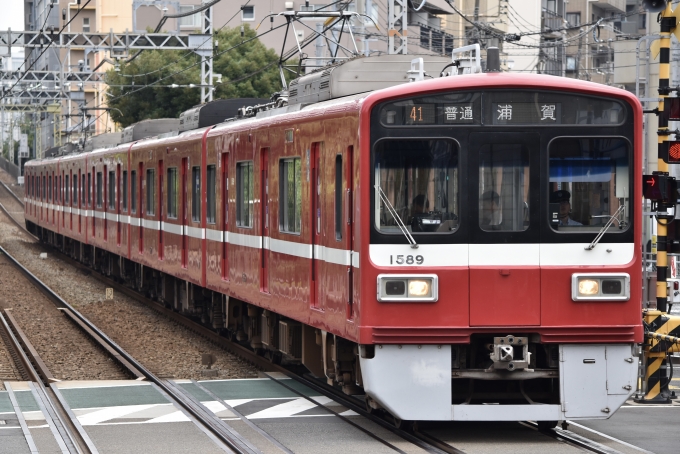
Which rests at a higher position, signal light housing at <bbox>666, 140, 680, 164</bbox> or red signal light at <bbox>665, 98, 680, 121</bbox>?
red signal light at <bbox>665, 98, 680, 121</bbox>

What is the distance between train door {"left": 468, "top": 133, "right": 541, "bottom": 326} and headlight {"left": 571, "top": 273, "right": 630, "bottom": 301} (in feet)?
0.87

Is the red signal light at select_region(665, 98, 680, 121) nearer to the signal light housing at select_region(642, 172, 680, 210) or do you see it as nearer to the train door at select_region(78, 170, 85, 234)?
the signal light housing at select_region(642, 172, 680, 210)

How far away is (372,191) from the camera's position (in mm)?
8852

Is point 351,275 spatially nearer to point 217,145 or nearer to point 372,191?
point 372,191

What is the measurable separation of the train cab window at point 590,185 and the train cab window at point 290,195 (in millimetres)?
2645

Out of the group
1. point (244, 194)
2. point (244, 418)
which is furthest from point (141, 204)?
point (244, 418)

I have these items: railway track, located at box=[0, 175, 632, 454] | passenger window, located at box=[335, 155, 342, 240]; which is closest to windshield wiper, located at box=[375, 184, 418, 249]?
passenger window, located at box=[335, 155, 342, 240]

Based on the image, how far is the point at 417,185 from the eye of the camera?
29.1 ft

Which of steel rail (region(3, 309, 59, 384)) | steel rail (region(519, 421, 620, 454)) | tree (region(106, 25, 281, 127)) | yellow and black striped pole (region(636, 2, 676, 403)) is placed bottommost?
steel rail (region(3, 309, 59, 384))

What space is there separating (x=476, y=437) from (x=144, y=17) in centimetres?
3264

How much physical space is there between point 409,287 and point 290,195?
9.17ft

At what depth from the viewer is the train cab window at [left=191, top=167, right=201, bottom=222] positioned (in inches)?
622

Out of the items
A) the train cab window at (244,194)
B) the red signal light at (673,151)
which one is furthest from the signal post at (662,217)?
the train cab window at (244,194)

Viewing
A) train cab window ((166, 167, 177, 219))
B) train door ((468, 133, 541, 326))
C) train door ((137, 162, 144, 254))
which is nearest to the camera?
train door ((468, 133, 541, 326))
